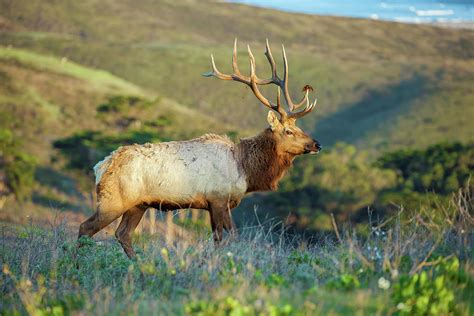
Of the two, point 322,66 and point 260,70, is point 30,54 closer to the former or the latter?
point 260,70

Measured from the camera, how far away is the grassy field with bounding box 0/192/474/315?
6230 millimetres

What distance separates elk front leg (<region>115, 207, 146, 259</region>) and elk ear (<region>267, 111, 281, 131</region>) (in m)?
2.28

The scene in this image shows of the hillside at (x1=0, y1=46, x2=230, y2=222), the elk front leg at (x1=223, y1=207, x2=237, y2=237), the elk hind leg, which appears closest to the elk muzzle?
the elk front leg at (x1=223, y1=207, x2=237, y2=237)

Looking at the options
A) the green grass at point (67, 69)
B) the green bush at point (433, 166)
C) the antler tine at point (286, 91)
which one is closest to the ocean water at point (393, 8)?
the green bush at point (433, 166)

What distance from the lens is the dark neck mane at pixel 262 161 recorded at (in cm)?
1088

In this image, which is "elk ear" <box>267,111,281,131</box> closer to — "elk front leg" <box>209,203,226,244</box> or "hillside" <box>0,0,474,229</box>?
"elk front leg" <box>209,203,226,244</box>

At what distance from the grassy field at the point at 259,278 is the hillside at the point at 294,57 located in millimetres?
60345

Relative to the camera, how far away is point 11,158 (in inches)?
1751

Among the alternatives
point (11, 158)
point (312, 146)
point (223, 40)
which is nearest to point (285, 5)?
point (11, 158)

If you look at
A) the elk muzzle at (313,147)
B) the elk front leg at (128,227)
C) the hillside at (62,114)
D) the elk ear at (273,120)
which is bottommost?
the hillside at (62,114)

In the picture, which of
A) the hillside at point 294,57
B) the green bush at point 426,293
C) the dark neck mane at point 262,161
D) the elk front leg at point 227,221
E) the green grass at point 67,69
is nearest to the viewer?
the green bush at point 426,293

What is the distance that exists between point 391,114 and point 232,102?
17048 mm

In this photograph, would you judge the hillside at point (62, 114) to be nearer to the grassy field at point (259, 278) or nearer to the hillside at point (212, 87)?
the hillside at point (212, 87)

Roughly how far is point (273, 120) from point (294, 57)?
89385 millimetres
